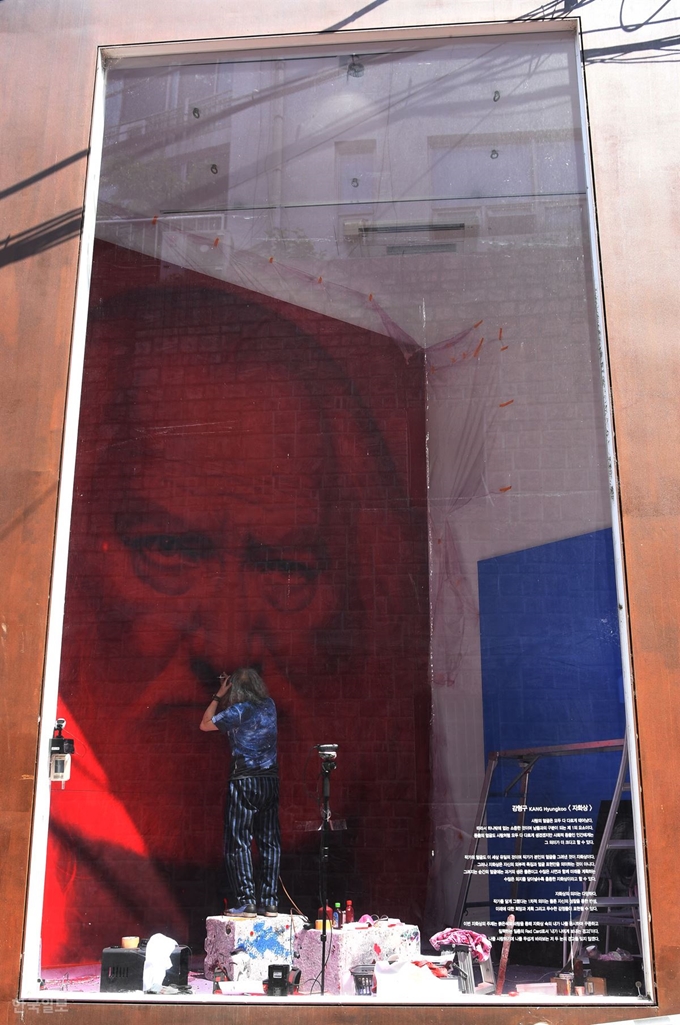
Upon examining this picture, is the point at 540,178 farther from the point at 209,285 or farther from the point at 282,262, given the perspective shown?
the point at 209,285

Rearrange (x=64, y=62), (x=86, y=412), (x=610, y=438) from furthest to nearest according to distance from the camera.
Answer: (x=64, y=62) → (x=86, y=412) → (x=610, y=438)

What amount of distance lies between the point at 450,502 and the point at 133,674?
161cm

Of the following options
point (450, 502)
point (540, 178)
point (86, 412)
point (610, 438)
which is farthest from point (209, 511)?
point (540, 178)

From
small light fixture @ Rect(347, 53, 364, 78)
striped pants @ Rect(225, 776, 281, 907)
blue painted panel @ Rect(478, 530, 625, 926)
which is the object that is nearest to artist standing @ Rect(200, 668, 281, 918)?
striped pants @ Rect(225, 776, 281, 907)

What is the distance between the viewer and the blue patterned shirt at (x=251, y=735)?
428 cm

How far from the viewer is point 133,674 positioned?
14.1 ft

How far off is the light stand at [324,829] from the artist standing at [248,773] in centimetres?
21

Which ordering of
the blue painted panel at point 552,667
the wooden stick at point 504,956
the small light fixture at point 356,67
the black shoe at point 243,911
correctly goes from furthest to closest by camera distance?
1. the small light fixture at point 356,67
2. the black shoe at point 243,911
3. the blue painted panel at point 552,667
4. the wooden stick at point 504,956

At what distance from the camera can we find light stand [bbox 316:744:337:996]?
3.66 m

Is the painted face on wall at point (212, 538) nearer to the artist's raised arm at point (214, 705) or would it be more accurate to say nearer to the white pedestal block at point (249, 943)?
the artist's raised arm at point (214, 705)

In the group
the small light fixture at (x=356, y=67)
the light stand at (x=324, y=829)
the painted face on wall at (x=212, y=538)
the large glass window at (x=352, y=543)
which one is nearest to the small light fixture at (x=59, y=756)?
the large glass window at (x=352, y=543)

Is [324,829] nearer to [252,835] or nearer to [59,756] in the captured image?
[252,835]

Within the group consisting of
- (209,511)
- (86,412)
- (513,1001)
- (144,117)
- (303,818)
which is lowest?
(513,1001)

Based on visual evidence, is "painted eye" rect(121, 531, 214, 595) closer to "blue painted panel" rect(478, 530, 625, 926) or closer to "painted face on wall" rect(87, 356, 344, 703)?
"painted face on wall" rect(87, 356, 344, 703)
